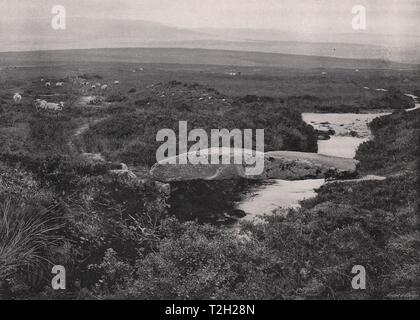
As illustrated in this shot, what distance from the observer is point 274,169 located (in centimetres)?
1298

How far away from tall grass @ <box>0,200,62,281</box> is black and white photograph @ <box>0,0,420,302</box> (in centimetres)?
4

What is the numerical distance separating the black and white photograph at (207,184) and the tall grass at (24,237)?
0.12ft

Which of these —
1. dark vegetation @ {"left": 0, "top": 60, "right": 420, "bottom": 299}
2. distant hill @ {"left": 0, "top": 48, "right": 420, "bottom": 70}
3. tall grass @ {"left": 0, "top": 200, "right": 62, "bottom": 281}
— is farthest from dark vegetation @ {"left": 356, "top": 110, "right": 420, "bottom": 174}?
tall grass @ {"left": 0, "top": 200, "right": 62, "bottom": 281}

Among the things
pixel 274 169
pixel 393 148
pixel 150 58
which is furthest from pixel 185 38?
pixel 150 58

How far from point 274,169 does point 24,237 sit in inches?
274

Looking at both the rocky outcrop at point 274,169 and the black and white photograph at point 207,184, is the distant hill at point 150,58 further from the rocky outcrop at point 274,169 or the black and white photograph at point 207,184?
the rocky outcrop at point 274,169

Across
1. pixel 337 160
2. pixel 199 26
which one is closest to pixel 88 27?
pixel 199 26

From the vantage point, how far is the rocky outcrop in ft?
41.0

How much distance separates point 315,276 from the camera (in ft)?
26.1

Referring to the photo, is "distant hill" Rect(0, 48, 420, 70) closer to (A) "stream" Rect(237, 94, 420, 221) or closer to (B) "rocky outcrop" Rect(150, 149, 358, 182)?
(A) "stream" Rect(237, 94, 420, 221)

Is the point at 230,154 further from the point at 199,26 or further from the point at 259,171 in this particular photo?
the point at 199,26

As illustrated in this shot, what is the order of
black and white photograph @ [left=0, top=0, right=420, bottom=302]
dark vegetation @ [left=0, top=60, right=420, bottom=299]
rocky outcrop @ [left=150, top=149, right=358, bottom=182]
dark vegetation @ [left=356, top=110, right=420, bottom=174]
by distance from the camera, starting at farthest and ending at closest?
dark vegetation @ [left=356, top=110, right=420, bottom=174] < rocky outcrop @ [left=150, top=149, right=358, bottom=182] < black and white photograph @ [left=0, top=0, right=420, bottom=302] < dark vegetation @ [left=0, top=60, right=420, bottom=299]

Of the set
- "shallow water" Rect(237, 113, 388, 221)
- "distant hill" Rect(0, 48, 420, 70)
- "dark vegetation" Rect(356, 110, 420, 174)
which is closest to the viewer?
"shallow water" Rect(237, 113, 388, 221)
